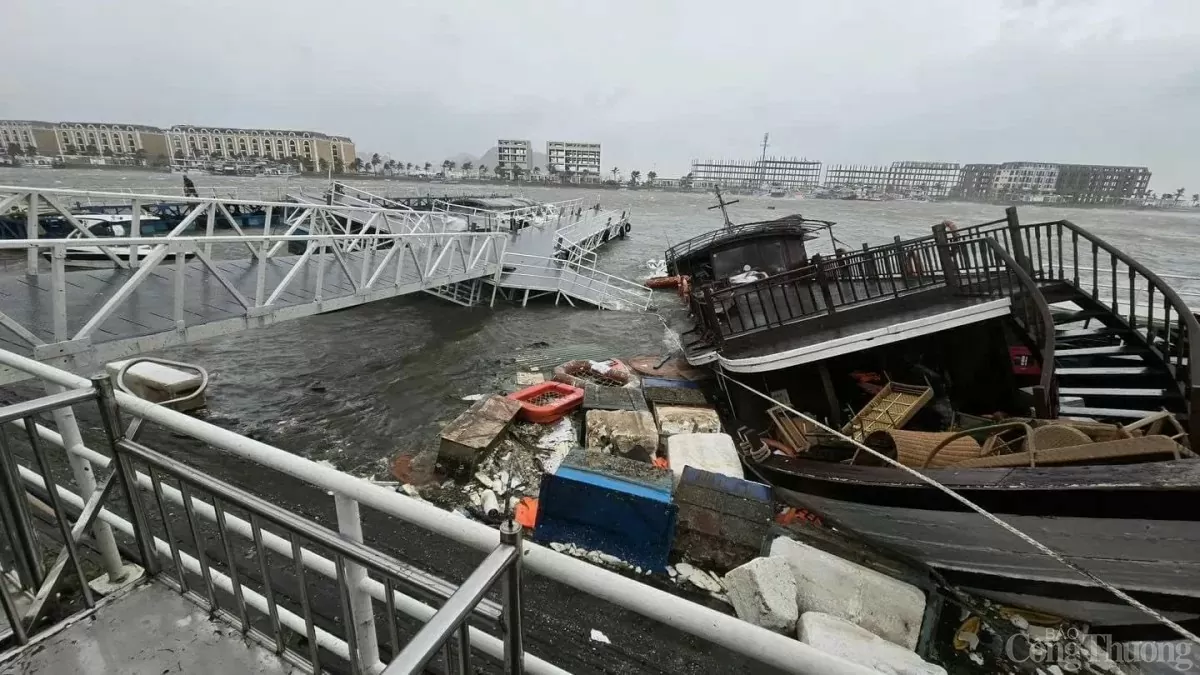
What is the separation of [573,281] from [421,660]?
1540 centimetres

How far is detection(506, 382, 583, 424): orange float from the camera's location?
6.91m

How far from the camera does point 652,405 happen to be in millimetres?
7602

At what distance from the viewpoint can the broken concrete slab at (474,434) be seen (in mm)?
5625

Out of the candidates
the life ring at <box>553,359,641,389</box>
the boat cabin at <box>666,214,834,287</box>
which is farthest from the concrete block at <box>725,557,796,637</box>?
the boat cabin at <box>666,214,834,287</box>

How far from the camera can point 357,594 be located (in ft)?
6.28

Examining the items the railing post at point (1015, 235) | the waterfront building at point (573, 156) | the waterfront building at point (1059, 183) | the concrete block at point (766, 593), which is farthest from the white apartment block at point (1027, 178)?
the concrete block at point (766, 593)

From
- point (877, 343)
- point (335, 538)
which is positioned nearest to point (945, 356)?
point (877, 343)

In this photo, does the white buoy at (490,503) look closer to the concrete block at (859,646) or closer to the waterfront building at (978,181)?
the concrete block at (859,646)

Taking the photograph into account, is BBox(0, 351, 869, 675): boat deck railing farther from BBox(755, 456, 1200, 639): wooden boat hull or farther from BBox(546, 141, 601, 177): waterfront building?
BBox(546, 141, 601, 177): waterfront building

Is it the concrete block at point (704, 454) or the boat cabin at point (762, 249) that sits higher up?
the boat cabin at point (762, 249)

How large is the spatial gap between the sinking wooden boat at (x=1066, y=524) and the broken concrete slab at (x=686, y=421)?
6.44 feet

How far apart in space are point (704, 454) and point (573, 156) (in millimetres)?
170365

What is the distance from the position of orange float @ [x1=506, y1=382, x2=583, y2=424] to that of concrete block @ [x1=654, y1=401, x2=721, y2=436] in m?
1.27

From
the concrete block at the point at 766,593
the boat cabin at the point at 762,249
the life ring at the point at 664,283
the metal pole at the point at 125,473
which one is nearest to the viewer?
the metal pole at the point at 125,473
